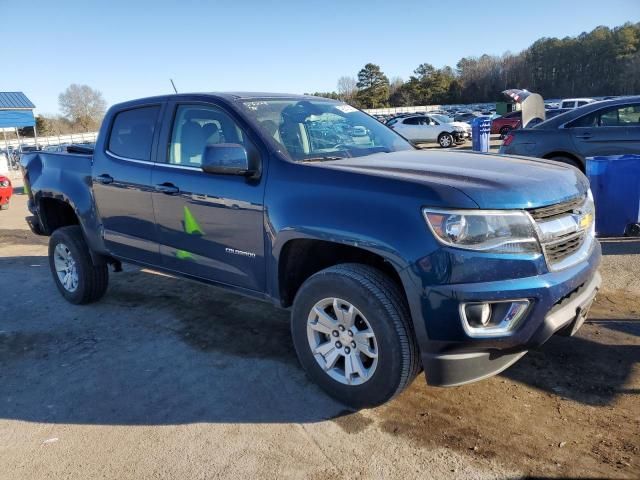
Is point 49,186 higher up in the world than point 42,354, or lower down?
higher up

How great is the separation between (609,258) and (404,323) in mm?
4071

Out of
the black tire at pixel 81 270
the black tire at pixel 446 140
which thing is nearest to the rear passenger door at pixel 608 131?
the black tire at pixel 81 270

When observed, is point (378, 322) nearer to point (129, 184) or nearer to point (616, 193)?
point (129, 184)

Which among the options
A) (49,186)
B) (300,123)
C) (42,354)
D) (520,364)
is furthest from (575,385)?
(49,186)

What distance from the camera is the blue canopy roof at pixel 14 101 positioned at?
1144 inches

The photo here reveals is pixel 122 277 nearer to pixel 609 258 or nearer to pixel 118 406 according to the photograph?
pixel 118 406

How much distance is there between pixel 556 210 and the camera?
2.76m

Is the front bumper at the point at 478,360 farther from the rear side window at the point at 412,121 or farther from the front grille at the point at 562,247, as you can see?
the rear side window at the point at 412,121

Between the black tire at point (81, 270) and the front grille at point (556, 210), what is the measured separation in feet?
13.5

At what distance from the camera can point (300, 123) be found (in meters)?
3.75

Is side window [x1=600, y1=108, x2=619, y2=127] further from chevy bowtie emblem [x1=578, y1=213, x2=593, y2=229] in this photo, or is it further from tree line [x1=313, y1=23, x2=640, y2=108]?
tree line [x1=313, y1=23, x2=640, y2=108]

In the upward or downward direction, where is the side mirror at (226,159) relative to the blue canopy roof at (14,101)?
downward

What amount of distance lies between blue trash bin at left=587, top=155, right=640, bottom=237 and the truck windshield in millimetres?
3110

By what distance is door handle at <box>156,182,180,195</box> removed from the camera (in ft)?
12.5
